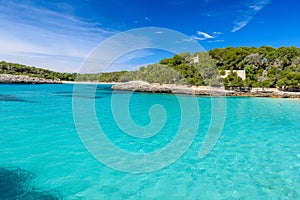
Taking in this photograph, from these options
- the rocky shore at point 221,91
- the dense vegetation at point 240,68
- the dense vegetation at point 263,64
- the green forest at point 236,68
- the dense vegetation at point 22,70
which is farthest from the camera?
the dense vegetation at point 22,70

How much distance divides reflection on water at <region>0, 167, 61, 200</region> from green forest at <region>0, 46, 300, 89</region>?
35655mm

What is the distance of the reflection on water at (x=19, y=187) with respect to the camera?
5371mm

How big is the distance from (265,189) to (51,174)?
258 inches

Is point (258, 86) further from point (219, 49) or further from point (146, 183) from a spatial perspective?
point (146, 183)

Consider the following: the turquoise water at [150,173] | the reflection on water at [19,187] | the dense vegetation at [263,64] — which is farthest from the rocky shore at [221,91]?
the reflection on water at [19,187]

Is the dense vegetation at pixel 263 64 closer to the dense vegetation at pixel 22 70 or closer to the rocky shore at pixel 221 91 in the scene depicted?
the rocky shore at pixel 221 91

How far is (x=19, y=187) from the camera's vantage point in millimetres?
5770

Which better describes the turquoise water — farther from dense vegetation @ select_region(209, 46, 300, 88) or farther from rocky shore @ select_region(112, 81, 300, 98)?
dense vegetation @ select_region(209, 46, 300, 88)

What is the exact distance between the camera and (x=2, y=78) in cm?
7981

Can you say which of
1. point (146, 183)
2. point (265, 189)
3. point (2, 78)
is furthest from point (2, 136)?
point (2, 78)

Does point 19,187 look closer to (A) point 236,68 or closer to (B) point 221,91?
(B) point 221,91

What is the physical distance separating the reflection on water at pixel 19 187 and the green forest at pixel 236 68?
35655 millimetres

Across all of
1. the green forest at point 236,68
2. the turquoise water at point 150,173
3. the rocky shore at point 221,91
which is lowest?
the turquoise water at point 150,173

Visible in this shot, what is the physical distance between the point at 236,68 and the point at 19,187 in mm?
61612
